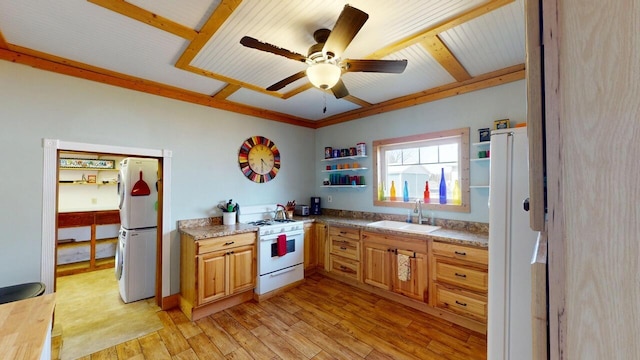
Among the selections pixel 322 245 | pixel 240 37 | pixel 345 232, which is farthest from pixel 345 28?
pixel 322 245

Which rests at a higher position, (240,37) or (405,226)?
(240,37)

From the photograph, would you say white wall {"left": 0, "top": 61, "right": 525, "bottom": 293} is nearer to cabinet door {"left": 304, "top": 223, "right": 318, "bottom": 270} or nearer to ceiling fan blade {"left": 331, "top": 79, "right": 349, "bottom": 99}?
cabinet door {"left": 304, "top": 223, "right": 318, "bottom": 270}

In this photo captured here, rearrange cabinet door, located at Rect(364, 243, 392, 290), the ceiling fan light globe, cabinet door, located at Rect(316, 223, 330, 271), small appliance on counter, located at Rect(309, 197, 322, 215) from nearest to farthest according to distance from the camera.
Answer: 1. the ceiling fan light globe
2. cabinet door, located at Rect(364, 243, 392, 290)
3. cabinet door, located at Rect(316, 223, 330, 271)
4. small appliance on counter, located at Rect(309, 197, 322, 215)

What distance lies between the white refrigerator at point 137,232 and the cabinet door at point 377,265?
9.12ft

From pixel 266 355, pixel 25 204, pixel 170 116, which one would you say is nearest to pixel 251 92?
pixel 170 116

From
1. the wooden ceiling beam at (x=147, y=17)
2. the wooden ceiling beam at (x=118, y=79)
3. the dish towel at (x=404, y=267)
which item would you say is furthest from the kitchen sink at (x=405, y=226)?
the wooden ceiling beam at (x=147, y=17)

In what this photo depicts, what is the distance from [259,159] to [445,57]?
2.71 m

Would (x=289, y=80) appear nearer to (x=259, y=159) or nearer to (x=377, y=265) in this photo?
(x=259, y=159)

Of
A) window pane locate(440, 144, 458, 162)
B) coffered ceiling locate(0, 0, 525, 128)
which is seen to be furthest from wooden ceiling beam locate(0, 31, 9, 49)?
window pane locate(440, 144, 458, 162)

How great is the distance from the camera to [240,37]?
6.38 ft

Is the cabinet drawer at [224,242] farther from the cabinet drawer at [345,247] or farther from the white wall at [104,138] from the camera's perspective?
A: the cabinet drawer at [345,247]

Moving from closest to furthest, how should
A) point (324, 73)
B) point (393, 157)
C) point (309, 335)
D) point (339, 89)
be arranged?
point (324, 73)
point (339, 89)
point (309, 335)
point (393, 157)

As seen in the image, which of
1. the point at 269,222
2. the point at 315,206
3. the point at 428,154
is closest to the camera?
the point at 428,154

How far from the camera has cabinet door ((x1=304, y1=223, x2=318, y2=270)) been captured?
11.9 feet
